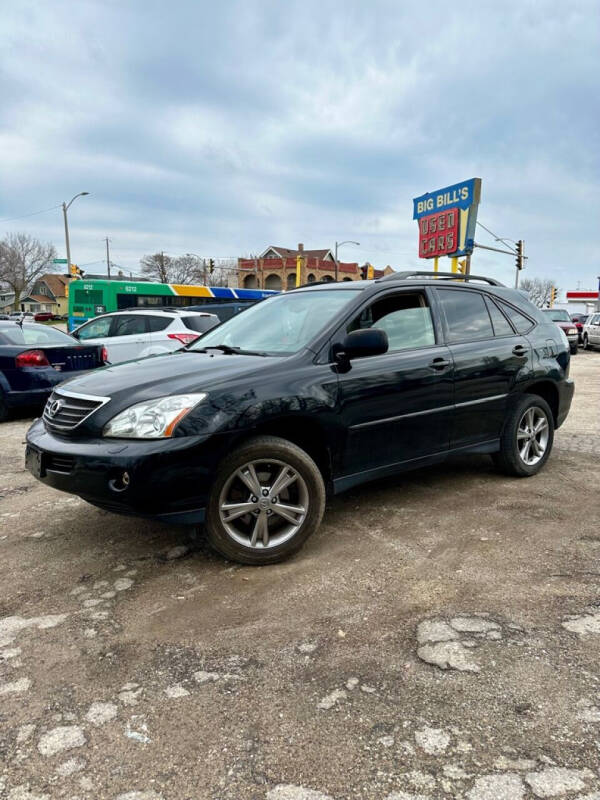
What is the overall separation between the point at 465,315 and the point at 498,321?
0.43 metres

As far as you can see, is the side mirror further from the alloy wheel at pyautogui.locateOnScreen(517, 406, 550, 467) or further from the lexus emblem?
the alloy wheel at pyautogui.locateOnScreen(517, 406, 550, 467)

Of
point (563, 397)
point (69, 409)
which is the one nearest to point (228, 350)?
point (69, 409)

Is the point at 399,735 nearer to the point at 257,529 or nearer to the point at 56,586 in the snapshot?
the point at 257,529

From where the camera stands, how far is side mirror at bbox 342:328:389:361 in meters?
3.47

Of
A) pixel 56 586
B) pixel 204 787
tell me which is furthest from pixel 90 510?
pixel 204 787

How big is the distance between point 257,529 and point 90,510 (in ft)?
5.51

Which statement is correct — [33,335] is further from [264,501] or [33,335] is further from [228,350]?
[264,501]

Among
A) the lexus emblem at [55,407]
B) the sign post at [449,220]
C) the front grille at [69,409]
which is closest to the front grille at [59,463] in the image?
the front grille at [69,409]

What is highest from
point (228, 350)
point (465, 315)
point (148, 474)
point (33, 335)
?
point (465, 315)

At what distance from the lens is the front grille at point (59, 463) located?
3091 mm

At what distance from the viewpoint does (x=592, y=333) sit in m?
24.5

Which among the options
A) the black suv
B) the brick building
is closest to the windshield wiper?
the black suv

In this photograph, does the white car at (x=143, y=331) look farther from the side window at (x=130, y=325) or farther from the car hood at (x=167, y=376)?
the car hood at (x=167, y=376)

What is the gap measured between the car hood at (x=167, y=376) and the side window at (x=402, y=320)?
84 cm
